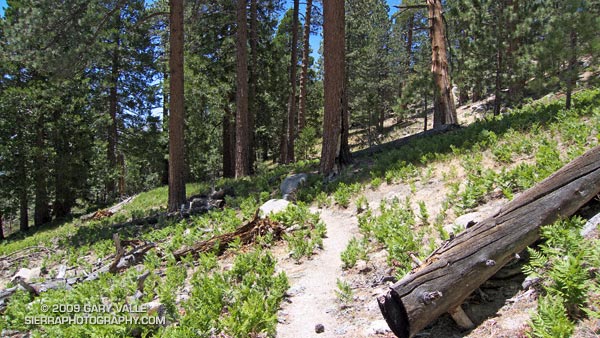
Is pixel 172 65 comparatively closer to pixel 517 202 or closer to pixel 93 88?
pixel 517 202

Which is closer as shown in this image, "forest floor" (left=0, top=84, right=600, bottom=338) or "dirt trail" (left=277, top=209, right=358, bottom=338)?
"forest floor" (left=0, top=84, right=600, bottom=338)

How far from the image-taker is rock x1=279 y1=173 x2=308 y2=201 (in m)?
9.06

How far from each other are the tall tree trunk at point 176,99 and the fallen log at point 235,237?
164 inches

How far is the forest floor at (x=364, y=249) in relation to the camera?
3.46 meters

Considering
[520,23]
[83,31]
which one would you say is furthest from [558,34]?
[83,31]

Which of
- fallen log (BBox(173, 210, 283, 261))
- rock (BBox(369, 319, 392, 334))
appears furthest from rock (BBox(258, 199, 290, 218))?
rock (BBox(369, 319, 392, 334))

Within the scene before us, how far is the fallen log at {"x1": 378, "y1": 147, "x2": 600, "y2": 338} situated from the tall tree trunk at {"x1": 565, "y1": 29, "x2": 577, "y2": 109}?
594cm

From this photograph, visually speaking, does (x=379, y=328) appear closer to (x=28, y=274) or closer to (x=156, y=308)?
(x=156, y=308)

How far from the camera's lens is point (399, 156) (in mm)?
9250

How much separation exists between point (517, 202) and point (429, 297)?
54.4 inches

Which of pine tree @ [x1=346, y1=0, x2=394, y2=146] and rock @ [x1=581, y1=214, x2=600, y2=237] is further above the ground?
pine tree @ [x1=346, y1=0, x2=394, y2=146]

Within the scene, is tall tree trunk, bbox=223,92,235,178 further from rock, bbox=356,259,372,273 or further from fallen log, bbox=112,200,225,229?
rock, bbox=356,259,372,273

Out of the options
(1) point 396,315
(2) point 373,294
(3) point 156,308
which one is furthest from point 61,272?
(1) point 396,315

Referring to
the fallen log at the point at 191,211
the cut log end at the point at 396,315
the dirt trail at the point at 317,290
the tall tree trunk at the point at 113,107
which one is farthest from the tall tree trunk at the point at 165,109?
the cut log end at the point at 396,315
